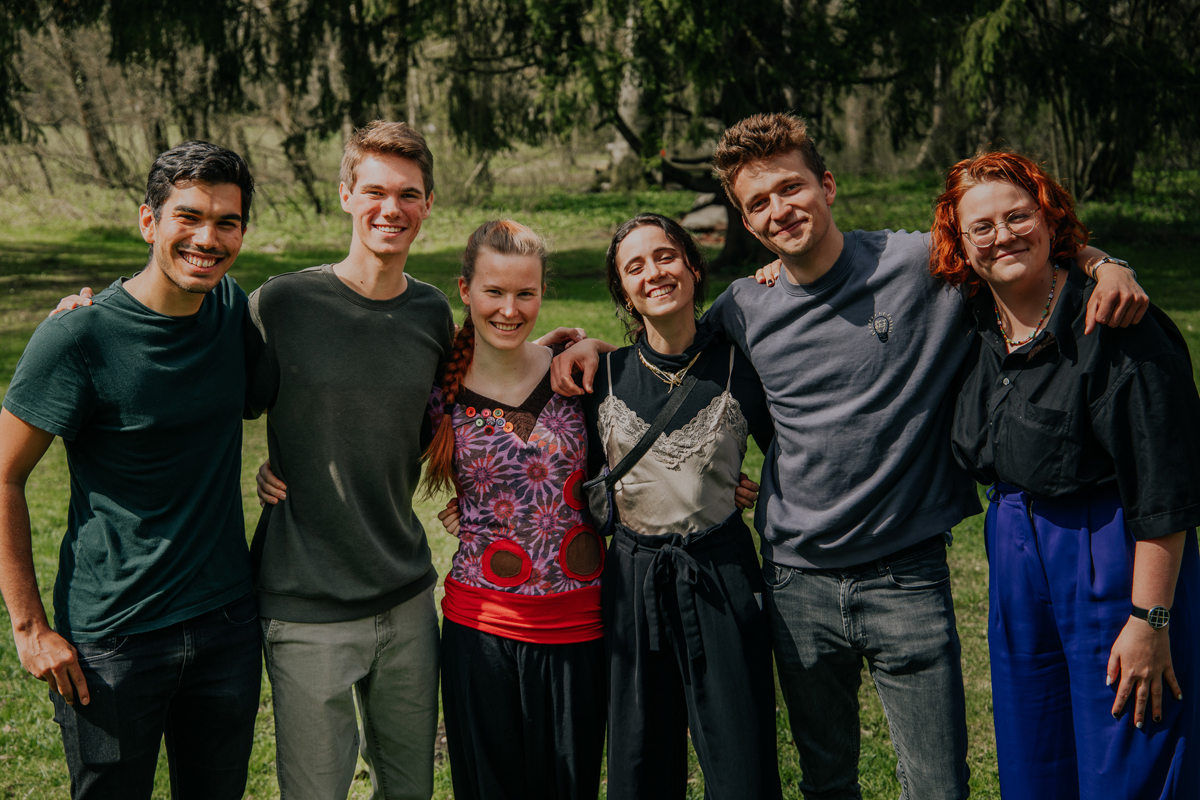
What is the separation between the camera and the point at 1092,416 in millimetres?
2324

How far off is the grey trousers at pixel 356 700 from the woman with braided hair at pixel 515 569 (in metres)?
0.11

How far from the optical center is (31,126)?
13461 mm

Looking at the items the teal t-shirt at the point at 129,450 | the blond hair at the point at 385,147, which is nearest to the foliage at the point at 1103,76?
the blond hair at the point at 385,147

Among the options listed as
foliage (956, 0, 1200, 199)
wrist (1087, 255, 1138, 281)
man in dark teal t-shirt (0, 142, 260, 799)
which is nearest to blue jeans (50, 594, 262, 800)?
man in dark teal t-shirt (0, 142, 260, 799)

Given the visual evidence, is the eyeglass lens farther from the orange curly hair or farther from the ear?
the ear

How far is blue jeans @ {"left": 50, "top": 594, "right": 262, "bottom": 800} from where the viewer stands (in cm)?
238

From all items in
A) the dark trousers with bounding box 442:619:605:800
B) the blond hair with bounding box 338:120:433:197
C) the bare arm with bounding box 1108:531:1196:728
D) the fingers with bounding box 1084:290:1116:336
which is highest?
the blond hair with bounding box 338:120:433:197

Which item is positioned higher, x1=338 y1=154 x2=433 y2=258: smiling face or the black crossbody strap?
x1=338 y1=154 x2=433 y2=258: smiling face

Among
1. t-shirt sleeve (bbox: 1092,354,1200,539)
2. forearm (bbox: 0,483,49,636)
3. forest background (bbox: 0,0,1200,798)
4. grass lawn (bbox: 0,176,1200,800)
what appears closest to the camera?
t-shirt sleeve (bbox: 1092,354,1200,539)

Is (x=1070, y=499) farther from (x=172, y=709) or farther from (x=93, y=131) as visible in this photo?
(x=93, y=131)

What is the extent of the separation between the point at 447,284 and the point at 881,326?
10.3 m

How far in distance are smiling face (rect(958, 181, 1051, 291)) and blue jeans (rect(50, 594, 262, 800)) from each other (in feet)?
7.04

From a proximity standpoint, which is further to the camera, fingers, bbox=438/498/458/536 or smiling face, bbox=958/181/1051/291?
fingers, bbox=438/498/458/536

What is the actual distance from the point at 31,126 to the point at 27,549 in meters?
13.5
